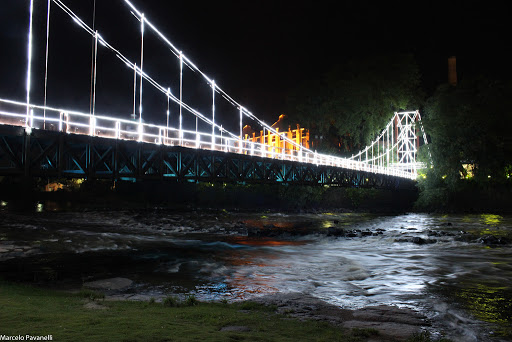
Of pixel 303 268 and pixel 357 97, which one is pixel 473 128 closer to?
pixel 357 97

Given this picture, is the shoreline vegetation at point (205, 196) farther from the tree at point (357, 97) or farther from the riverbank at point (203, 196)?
the tree at point (357, 97)

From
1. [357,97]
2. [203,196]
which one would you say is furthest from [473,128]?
[203,196]

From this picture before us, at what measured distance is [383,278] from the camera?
13.4m

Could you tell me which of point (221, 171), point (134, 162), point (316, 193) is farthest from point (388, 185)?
point (134, 162)

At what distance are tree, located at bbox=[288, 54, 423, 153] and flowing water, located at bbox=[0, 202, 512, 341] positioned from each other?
4629 centimetres

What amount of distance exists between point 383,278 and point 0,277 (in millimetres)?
10797

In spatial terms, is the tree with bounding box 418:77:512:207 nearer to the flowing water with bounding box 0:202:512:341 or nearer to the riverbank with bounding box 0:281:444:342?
the flowing water with bounding box 0:202:512:341

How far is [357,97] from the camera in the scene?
6838cm

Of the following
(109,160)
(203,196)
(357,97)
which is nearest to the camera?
(109,160)

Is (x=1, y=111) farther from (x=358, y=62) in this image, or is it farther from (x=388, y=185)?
(x=358, y=62)

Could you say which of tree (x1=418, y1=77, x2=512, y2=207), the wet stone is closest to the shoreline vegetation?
tree (x1=418, y1=77, x2=512, y2=207)

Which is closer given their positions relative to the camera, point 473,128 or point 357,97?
point 473,128

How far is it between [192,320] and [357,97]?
64862 mm

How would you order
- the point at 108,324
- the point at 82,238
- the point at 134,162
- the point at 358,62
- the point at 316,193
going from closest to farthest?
the point at 108,324
the point at 82,238
the point at 134,162
the point at 316,193
the point at 358,62
